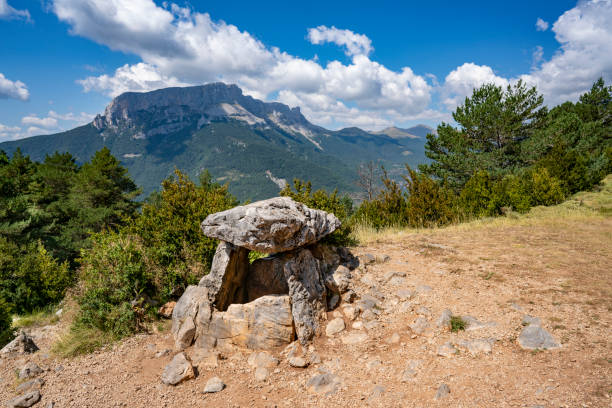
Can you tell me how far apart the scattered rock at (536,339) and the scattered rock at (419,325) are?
1473mm

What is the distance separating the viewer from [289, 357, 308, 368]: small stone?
5.01 m

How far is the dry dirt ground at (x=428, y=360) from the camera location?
12.6 ft

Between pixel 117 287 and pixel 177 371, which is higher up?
pixel 117 287

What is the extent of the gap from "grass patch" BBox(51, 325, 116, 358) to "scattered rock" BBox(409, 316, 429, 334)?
6241mm

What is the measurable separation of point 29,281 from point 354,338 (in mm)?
9630

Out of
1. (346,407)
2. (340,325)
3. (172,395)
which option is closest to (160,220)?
(172,395)

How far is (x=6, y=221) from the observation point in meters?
12.2

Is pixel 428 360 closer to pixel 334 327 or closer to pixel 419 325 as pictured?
pixel 419 325

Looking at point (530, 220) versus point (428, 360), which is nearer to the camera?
point (428, 360)

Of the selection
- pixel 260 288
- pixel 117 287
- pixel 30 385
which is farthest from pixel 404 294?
pixel 30 385

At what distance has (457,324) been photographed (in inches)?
208

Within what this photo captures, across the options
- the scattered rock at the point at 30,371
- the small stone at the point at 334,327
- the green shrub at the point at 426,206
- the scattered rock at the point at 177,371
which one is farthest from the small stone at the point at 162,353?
the green shrub at the point at 426,206

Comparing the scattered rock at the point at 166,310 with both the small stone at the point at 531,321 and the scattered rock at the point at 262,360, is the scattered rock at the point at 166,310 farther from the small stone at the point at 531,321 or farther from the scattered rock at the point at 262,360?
the small stone at the point at 531,321

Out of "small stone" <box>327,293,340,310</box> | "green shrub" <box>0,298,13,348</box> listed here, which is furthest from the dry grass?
"green shrub" <box>0,298,13,348</box>
